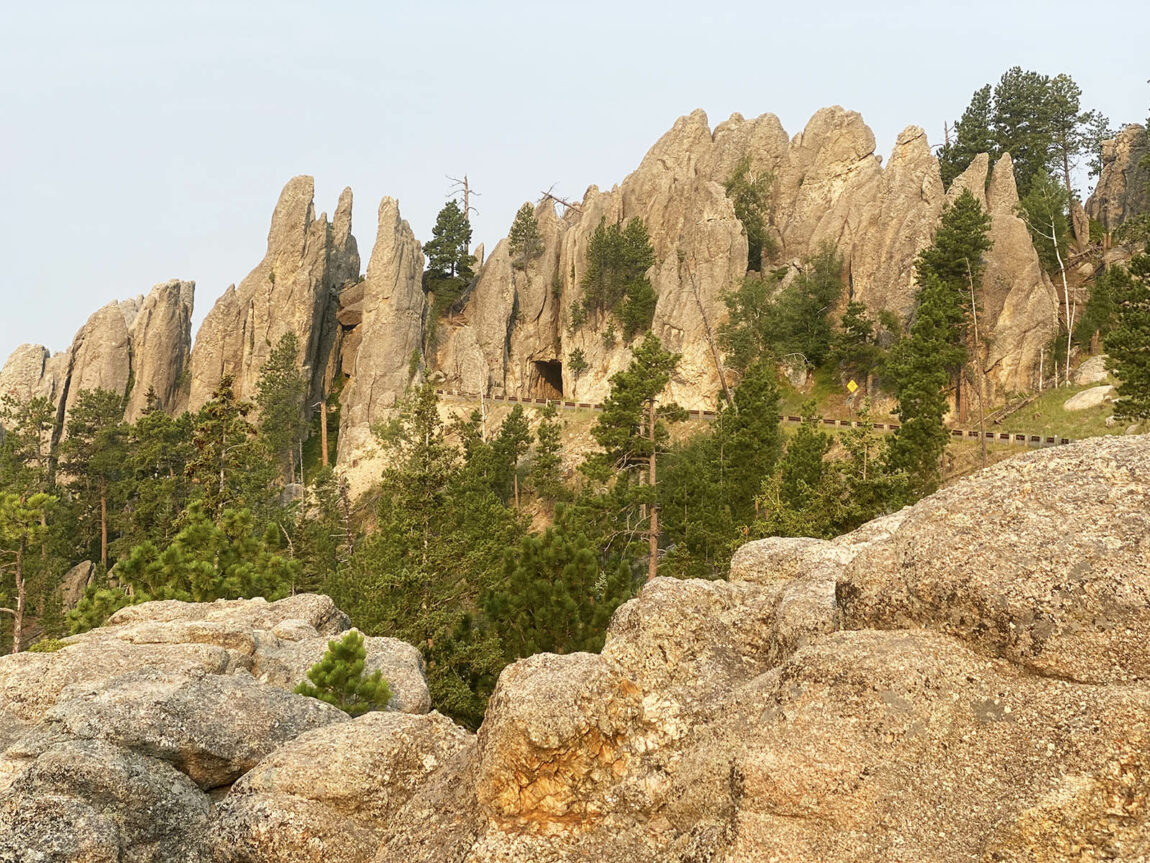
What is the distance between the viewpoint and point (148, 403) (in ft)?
261

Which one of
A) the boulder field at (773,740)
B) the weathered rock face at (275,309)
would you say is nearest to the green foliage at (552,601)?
the boulder field at (773,740)

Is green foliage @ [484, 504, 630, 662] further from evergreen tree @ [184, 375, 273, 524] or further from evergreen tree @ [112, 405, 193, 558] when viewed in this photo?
evergreen tree @ [112, 405, 193, 558]

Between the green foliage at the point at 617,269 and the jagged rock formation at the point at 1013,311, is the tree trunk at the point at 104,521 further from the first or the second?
the jagged rock formation at the point at 1013,311

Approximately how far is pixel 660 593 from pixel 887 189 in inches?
2695

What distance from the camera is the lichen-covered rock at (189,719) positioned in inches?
414

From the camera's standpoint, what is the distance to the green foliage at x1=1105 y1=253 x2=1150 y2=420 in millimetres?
39344

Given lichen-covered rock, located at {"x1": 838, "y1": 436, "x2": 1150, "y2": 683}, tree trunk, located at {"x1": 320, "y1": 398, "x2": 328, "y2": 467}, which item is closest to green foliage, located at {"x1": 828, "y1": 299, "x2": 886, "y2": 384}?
tree trunk, located at {"x1": 320, "y1": 398, "x2": 328, "y2": 467}

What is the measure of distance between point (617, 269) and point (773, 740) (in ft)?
241

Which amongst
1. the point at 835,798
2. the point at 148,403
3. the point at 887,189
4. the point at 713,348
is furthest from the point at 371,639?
the point at 148,403

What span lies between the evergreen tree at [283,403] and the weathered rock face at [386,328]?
4.07 metres

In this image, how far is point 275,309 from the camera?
80.9 metres

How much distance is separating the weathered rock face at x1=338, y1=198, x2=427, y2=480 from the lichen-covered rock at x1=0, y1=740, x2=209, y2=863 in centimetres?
6700

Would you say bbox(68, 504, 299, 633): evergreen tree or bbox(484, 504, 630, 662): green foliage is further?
bbox(68, 504, 299, 633): evergreen tree

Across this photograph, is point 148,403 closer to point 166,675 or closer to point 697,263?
point 697,263
